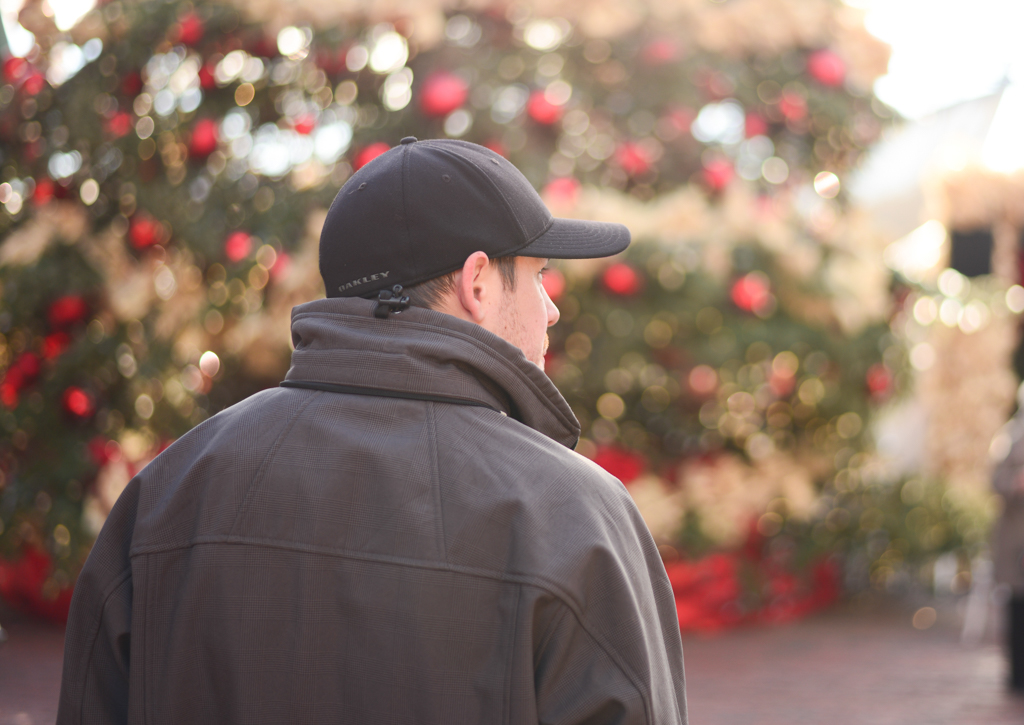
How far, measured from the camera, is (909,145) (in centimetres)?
1293

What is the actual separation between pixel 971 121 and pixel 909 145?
1073 millimetres

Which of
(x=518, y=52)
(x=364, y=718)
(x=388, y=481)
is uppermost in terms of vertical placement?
(x=518, y=52)

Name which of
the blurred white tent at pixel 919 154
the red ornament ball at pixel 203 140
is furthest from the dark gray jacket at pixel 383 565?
the blurred white tent at pixel 919 154

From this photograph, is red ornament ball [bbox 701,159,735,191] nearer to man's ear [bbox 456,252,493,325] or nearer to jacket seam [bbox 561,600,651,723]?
man's ear [bbox 456,252,493,325]

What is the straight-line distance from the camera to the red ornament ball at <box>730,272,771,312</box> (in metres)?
5.36

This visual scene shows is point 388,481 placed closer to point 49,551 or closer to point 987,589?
point 49,551

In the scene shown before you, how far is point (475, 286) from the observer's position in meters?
1.27

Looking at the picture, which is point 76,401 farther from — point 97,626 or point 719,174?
point 97,626

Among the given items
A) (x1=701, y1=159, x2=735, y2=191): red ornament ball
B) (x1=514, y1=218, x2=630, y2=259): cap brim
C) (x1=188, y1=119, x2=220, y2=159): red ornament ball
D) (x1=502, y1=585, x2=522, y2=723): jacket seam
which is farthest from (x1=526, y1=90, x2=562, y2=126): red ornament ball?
(x1=502, y1=585, x2=522, y2=723): jacket seam

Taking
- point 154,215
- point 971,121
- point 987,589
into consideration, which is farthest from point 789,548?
point 971,121

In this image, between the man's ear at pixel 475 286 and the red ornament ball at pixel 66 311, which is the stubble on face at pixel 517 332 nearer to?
the man's ear at pixel 475 286

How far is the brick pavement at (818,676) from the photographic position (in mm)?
4898

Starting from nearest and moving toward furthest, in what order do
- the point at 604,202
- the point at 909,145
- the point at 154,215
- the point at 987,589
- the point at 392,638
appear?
the point at 392,638 < the point at 604,202 < the point at 154,215 < the point at 987,589 < the point at 909,145

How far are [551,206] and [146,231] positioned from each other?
2520 millimetres
